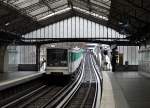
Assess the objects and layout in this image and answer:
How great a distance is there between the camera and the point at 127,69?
46094mm

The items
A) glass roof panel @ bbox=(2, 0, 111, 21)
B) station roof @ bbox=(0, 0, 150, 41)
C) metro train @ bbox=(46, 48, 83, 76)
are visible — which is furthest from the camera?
glass roof panel @ bbox=(2, 0, 111, 21)

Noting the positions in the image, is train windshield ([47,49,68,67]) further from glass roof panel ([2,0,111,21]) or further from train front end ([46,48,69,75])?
glass roof panel ([2,0,111,21])

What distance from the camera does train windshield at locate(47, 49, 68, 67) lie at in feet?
97.6

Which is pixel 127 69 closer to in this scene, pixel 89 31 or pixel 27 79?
pixel 89 31

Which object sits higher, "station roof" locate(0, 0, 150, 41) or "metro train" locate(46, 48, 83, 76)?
"station roof" locate(0, 0, 150, 41)

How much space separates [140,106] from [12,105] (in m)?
7.77

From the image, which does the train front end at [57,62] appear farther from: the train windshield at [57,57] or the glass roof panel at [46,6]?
the glass roof panel at [46,6]

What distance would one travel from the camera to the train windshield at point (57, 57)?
29734 millimetres

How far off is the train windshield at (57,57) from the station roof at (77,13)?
525 cm

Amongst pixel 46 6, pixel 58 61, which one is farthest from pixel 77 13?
pixel 58 61

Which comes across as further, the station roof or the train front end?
the train front end

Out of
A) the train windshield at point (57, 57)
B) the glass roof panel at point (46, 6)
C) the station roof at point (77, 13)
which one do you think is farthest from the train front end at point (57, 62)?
the station roof at point (77, 13)

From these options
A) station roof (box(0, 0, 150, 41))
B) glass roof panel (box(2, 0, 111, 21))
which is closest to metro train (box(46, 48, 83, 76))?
glass roof panel (box(2, 0, 111, 21))

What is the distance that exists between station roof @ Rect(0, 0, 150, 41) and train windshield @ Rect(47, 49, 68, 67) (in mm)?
5246
